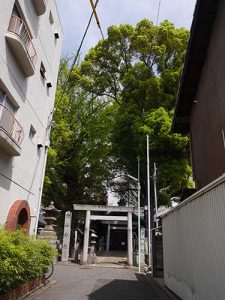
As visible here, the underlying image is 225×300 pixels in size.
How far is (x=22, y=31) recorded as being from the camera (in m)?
10.9

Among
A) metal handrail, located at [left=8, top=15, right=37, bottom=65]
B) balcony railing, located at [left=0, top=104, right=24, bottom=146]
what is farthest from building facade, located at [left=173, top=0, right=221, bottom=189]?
balcony railing, located at [left=0, top=104, right=24, bottom=146]

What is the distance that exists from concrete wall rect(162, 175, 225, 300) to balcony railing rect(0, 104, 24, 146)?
247 inches

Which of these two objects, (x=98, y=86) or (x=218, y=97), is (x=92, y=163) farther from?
(x=218, y=97)

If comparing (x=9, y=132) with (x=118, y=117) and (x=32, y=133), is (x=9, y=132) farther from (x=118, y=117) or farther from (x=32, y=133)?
(x=118, y=117)

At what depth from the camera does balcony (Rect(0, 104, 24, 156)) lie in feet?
30.1

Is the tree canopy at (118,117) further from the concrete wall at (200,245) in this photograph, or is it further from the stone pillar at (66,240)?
the concrete wall at (200,245)

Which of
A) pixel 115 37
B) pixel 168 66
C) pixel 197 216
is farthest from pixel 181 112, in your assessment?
pixel 115 37

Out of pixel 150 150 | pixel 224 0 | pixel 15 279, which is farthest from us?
pixel 150 150

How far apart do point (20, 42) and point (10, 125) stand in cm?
290

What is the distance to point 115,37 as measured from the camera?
26203mm

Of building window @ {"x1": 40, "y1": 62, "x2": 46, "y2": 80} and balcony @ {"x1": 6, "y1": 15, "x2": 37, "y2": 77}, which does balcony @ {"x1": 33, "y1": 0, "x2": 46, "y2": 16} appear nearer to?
balcony @ {"x1": 6, "y1": 15, "x2": 37, "y2": 77}

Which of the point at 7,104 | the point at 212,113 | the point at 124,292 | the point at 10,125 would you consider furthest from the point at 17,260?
the point at 212,113

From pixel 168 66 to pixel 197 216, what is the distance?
68.4ft

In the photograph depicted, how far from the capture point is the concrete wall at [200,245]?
5.73 meters
